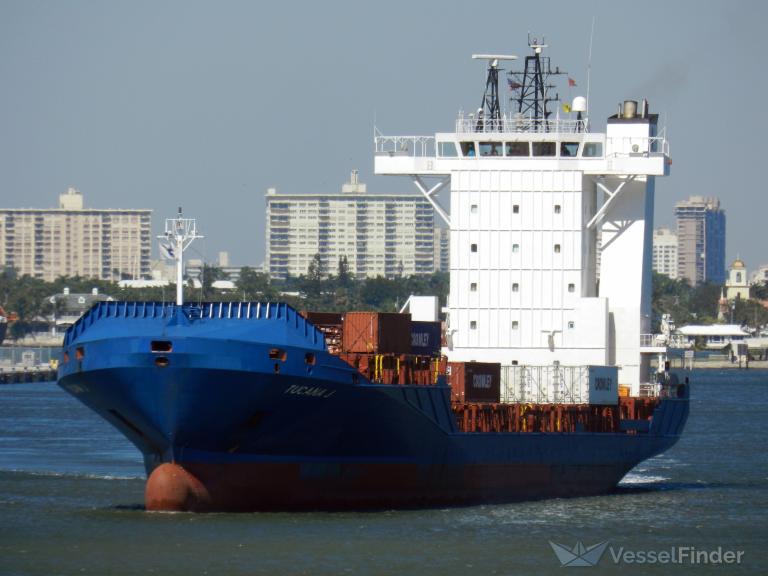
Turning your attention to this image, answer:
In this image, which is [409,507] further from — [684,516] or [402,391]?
[684,516]

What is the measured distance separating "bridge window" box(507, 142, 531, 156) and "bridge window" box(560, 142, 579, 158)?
100cm

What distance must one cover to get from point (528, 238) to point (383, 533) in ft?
43.4

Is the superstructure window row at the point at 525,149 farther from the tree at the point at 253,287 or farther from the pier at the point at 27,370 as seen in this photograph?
the tree at the point at 253,287

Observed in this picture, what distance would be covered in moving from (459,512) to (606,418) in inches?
291

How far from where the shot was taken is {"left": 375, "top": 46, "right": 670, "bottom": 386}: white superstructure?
4591cm

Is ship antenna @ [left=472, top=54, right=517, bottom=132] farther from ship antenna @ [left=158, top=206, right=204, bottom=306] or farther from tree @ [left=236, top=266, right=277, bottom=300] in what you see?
tree @ [left=236, top=266, right=277, bottom=300]

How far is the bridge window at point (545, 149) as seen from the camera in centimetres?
4709

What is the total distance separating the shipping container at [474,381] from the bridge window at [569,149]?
296 inches

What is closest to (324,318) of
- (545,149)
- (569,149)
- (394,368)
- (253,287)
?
(394,368)

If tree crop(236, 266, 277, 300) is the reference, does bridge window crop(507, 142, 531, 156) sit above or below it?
above

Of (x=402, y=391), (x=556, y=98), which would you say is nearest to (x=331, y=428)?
(x=402, y=391)

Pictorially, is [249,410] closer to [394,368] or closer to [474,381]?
[394,368]

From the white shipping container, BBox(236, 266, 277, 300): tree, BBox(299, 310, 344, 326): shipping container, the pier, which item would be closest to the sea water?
the white shipping container

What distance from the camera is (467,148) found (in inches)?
1854
